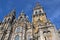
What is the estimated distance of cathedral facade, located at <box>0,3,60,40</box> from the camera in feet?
106

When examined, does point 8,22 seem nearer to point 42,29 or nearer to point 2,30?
point 2,30

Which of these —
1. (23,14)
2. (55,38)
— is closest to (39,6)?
(23,14)

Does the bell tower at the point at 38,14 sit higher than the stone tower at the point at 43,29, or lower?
higher

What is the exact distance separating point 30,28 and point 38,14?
7481 millimetres

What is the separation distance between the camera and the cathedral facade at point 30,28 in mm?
32378

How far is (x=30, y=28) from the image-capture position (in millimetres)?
37844

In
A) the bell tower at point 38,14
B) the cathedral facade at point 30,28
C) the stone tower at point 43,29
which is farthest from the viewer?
the bell tower at point 38,14

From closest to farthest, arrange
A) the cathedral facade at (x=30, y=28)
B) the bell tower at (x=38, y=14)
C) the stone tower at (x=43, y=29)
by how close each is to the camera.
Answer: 1. the stone tower at (x=43, y=29)
2. the cathedral facade at (x=30, y=28)
3. the bell tower at (x=38, y=14)

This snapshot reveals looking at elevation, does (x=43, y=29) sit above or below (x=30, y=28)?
below

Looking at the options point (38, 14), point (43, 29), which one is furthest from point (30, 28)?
point (38, 14)

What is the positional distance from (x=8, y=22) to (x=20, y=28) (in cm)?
598

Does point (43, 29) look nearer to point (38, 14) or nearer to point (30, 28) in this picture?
point (30, 28)

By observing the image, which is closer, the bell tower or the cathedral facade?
the cathedral facade

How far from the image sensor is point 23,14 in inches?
1736
